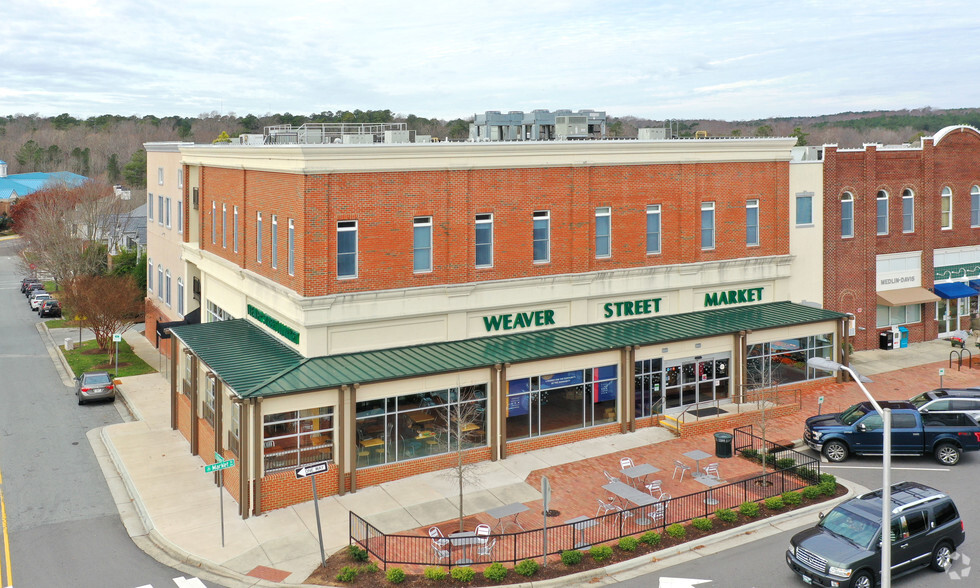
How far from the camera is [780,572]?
66.1 ft

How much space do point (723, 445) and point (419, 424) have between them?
10147mm

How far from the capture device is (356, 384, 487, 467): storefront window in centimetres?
2636

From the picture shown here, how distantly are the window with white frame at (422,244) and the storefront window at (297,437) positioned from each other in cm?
A: 623

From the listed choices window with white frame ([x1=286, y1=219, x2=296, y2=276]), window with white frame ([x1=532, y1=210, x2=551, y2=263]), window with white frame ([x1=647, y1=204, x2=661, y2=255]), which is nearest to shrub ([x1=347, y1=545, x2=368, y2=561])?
window with white frame ([x1=286, y1=219, x2=296, y2=276])

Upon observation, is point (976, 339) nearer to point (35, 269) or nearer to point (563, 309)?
point (563, 309)

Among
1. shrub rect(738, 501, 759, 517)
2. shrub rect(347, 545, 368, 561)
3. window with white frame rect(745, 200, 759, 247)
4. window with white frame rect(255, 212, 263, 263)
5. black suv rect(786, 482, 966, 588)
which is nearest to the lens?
black suv rect(786, 482, 966, 588)

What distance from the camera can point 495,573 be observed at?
19.7 meters

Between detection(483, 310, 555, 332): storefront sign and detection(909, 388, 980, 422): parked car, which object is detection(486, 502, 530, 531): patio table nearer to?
detection(483, 310, 555, 332): storefront sign

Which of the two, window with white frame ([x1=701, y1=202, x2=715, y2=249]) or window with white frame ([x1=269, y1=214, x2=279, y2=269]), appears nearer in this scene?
window with white frame ([x1=269, y1=214, x2=279, y2=269])

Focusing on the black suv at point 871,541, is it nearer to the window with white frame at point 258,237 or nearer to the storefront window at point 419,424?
the storefront window at point 419,424

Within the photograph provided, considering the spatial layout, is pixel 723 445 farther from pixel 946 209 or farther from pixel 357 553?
pixel 946 209

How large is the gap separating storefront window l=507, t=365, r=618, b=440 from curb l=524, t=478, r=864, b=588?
8586 millimetres

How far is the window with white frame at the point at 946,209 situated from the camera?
45.2 meters

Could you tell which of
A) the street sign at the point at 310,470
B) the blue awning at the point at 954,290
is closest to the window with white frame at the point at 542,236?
the street sign at the point at 310,470
